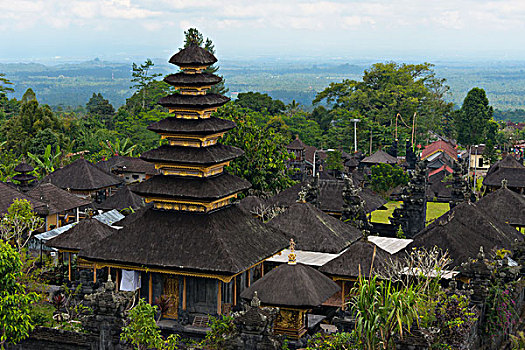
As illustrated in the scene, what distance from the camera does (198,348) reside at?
66.1 ft

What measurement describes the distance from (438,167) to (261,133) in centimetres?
3306

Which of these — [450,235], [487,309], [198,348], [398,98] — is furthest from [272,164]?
[398,98]

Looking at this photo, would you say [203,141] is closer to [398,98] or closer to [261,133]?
[261,133]

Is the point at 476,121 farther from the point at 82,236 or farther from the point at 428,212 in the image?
the point at 82,236

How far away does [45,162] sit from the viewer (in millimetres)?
59438

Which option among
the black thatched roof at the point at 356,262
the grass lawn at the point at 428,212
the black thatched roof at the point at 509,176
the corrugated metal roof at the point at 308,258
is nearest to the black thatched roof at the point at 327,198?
the grass lawn at the point at 428,212

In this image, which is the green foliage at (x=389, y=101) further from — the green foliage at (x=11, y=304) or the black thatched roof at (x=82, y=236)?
the green foliage at (x=11, y=304)

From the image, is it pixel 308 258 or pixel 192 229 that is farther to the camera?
pixel 308 258

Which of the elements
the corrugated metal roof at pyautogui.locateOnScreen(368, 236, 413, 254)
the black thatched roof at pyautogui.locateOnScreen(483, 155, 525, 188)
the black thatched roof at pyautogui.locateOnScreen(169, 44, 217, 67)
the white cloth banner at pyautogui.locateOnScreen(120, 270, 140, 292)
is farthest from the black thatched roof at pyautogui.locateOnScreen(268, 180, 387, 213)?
the white cloth banner at pyautogui.locateOnScreen(120, 270, 140, 292)

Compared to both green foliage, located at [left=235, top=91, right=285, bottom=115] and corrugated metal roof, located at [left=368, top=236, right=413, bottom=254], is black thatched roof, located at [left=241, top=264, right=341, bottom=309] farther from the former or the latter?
green foliage, located at [left=235, top=91, right=285, bottom=115]

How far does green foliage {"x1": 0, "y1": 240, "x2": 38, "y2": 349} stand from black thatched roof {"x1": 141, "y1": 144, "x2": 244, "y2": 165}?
21.4 ft

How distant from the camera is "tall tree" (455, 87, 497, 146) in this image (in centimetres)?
8394

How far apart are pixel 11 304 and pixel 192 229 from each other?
6.40 meters

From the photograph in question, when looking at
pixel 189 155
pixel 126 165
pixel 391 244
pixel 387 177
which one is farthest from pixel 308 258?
pixel 126 165
